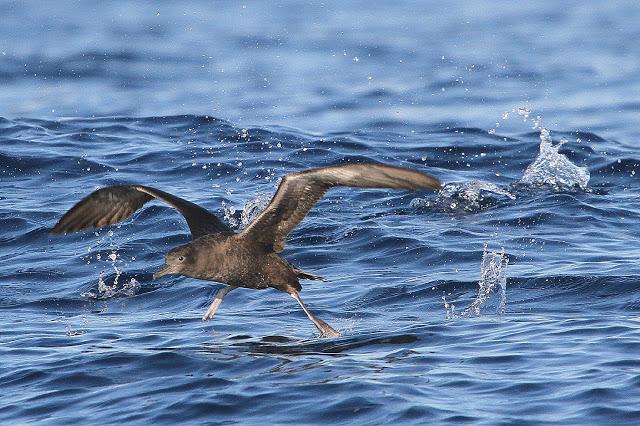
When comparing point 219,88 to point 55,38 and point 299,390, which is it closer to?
point 55,38

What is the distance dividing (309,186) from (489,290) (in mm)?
1905

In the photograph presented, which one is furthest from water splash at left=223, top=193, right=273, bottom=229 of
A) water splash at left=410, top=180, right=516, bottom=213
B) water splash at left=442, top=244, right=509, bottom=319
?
water splash at left=442, top=244, right=509, bottom=319

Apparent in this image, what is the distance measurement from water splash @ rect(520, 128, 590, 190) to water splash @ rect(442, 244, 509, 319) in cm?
276

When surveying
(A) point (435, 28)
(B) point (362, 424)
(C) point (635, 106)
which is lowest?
(B) point (362, 424)

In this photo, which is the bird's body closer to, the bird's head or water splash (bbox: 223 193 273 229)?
the bird's head

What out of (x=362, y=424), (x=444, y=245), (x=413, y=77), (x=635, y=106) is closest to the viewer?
(x=362, y=424)

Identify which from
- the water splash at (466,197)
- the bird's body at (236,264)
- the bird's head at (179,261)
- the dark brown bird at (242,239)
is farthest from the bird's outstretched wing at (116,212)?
the water splash at (466,197)

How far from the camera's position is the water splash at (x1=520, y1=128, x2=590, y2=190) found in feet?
41.5

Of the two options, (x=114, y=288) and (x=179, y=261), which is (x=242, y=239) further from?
(x=114, y=288)

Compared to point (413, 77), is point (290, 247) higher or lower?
lower

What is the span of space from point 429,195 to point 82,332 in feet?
14.8

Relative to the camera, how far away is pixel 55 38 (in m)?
22.3

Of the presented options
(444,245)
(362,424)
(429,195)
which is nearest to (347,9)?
(429,195)

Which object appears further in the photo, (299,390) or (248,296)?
(248,296)
